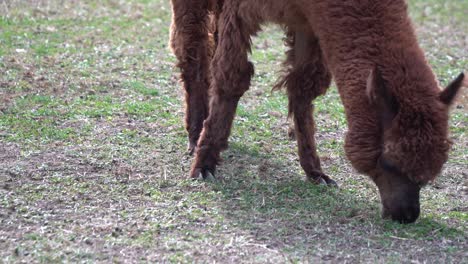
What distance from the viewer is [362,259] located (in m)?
4.39

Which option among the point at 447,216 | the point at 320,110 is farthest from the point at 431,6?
the point at 447,216

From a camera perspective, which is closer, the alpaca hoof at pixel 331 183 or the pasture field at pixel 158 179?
the pasture field at pixel 158 179

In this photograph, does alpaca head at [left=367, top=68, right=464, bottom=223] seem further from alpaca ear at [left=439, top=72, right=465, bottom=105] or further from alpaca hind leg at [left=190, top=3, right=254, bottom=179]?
alpaca hind leg at [left=190, top=3, right=254, bottom=179]

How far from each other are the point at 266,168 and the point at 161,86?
232 centimetres

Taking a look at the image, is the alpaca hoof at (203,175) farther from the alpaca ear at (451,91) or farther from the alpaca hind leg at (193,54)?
the alpaca ear at (451,91)

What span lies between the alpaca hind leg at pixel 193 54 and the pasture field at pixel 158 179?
0.28m

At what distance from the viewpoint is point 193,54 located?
250 inches

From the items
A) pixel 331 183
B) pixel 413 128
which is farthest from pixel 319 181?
pixel 413 128

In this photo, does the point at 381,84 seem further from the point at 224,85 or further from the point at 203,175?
the point at 203,175

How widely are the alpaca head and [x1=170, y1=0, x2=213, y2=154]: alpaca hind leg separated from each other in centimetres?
207

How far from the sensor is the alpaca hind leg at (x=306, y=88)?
223 inches

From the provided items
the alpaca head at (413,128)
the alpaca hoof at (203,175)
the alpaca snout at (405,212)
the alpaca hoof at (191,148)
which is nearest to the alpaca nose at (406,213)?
the alpaca snout at (405,212)

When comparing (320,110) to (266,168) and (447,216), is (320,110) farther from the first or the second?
(447,216)

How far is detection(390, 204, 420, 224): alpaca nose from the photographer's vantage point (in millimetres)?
4773
